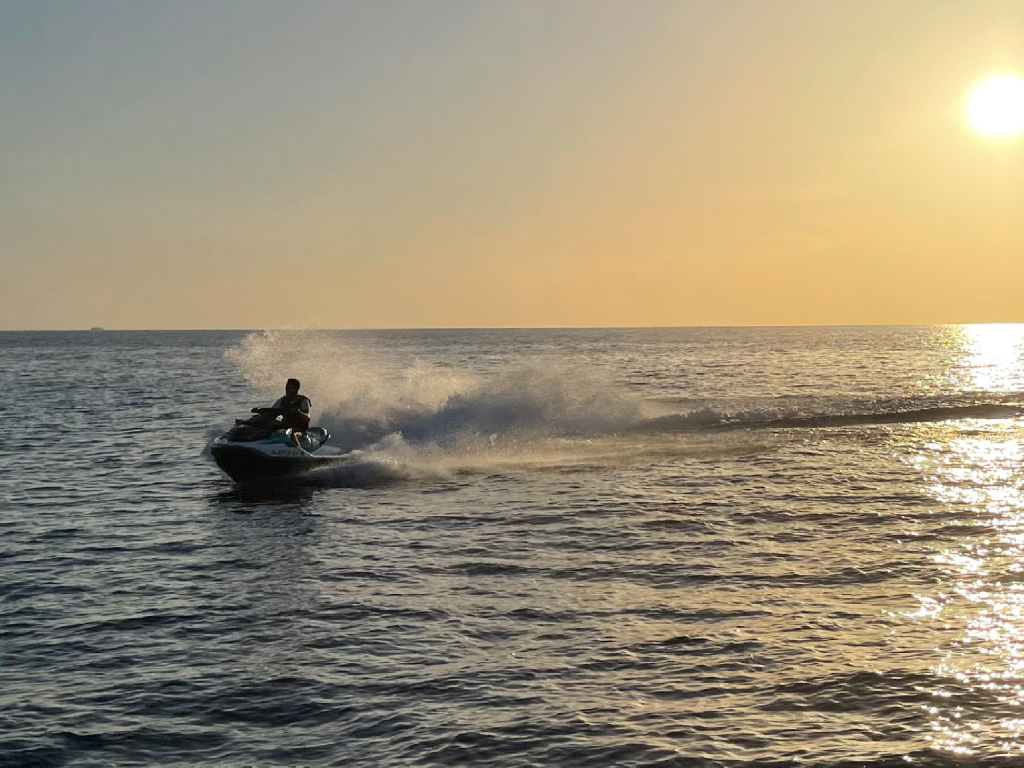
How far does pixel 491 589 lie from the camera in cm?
1398

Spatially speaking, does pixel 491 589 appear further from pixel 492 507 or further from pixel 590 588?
A: pixel 492 507

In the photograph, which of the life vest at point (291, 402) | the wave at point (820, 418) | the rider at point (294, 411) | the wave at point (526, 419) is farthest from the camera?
the wave at point (820, 418)

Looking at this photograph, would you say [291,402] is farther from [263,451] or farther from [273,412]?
[263,451]

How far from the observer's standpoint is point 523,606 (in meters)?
13.1

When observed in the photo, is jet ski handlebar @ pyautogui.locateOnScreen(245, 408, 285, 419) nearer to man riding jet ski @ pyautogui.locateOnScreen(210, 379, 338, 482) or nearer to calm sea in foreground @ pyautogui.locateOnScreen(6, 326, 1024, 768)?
man riding jet ski @ pyautogui.locateOnScreen(210, 379, 338, 482)

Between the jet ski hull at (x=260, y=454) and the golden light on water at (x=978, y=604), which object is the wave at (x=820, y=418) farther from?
the jet ski hull at (x=260, y=454)

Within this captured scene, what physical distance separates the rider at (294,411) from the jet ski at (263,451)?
0.11m

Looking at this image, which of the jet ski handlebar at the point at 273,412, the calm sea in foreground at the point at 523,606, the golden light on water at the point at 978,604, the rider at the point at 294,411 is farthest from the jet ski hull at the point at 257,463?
the golden light on water at the point at 978,604

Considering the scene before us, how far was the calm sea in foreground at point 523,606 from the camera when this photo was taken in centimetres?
916

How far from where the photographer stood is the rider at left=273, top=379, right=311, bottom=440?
24.5m

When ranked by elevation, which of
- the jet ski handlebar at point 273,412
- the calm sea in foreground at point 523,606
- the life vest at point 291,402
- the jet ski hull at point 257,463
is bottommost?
the calm sea in foreground at point 523,606

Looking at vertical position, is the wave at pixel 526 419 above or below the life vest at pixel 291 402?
below

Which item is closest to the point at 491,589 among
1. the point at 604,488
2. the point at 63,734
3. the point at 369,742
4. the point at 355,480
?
the point at 369,742

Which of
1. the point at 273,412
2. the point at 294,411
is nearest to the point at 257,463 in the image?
the point at 273,412
